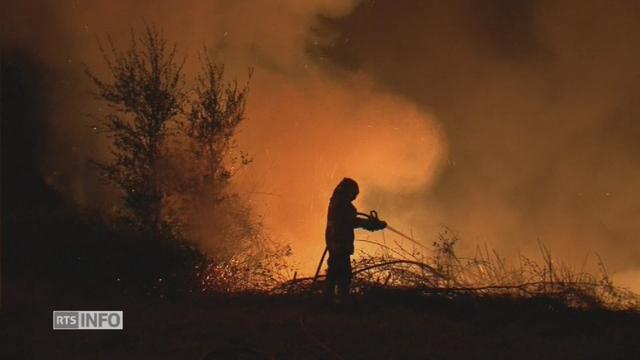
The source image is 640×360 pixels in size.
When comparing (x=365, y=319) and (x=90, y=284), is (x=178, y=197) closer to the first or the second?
(x=90, y=284)

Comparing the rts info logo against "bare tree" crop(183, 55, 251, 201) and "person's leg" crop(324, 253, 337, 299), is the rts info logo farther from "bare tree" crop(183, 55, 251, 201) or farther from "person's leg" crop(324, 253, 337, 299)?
"bare tree" crop(183, 55, 251, 201)

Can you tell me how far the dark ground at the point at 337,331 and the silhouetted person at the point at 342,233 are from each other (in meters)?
0.34

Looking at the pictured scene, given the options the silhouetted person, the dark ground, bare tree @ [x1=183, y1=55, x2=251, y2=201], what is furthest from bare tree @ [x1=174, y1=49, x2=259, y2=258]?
the silhouetted person

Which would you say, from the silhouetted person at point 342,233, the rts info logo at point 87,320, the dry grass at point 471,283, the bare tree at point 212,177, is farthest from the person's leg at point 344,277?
the bare tree at point 212,177

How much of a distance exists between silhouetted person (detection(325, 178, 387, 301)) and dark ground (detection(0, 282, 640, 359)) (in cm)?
34

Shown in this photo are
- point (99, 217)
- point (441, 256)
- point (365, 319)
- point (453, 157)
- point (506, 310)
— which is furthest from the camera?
point (453, 157)

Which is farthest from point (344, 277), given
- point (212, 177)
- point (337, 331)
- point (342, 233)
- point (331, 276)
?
point (212, 177)

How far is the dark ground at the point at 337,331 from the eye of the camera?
6691mm

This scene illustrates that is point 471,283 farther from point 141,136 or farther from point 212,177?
point 141,136

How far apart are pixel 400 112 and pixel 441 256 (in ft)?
41.8

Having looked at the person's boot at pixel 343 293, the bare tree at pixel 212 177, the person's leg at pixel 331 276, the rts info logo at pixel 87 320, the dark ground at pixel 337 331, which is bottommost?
the dark ground at pixel 337 331

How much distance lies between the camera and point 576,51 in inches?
935

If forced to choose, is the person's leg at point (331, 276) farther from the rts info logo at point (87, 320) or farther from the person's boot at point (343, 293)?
the rts info logo at point (87, 320)

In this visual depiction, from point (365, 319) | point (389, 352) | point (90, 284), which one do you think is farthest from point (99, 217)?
point (389, 352)
